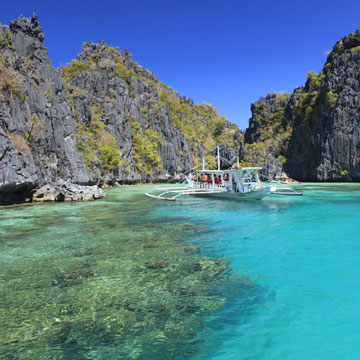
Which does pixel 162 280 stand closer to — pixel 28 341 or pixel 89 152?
pixel 28 341

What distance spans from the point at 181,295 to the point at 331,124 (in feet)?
217

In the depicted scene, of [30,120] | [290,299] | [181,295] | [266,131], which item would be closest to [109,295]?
[181,295]

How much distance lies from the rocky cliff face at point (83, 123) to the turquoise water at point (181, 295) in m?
17.7

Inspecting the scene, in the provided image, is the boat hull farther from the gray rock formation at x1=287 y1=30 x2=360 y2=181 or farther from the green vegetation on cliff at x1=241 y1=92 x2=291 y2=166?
the green vegetation on cliff at x1=241 y1=92 x2=291 y2=166

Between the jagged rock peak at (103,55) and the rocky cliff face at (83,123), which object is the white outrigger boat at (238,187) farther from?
the jagged rock peak at (103,55)

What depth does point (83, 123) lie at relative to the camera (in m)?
57.0

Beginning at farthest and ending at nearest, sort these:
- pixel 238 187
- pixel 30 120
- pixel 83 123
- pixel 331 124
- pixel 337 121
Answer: pixel 331 124 → pixel 337 121 → pixel 83 123 → pixel 30 120 → pixel 238 187

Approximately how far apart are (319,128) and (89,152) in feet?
170

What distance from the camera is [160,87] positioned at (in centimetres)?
11250

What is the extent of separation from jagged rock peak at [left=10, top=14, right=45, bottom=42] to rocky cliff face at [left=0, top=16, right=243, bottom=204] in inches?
4.4

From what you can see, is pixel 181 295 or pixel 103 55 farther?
pixel 103 55

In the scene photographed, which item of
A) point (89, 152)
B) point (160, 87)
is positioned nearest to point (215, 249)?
point (89, 152)

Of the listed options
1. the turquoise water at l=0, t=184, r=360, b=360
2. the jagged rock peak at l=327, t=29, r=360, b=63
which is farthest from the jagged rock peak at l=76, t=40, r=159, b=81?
the turquoise water at l=0, t=184, r=360, b=360

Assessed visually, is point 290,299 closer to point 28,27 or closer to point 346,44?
point 28,27
